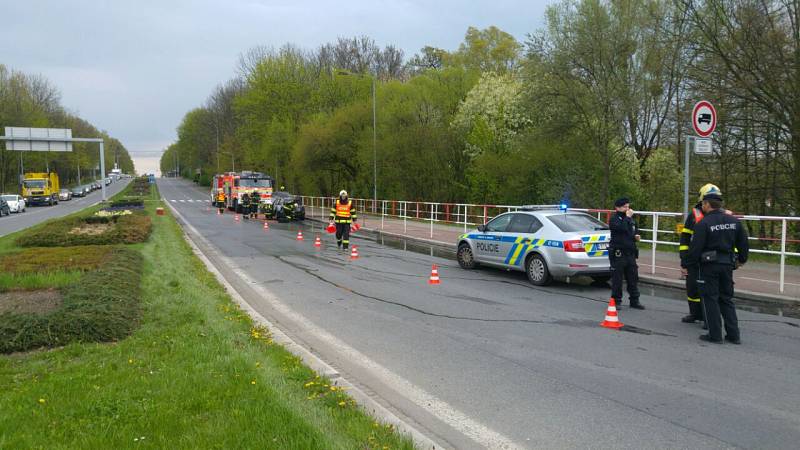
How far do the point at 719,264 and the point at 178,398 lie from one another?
6128 mm

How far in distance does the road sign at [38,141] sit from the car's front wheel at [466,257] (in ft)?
137

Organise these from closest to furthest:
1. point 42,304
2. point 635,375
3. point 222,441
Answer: point 222,441, point 635,375, point 42,304

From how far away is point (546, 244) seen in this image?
11164 mm

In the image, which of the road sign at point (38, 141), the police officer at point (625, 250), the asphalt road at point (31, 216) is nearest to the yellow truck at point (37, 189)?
the asphalt road at point (31, 216)

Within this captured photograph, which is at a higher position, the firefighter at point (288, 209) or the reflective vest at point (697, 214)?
the reflective vest at point (697, 214)

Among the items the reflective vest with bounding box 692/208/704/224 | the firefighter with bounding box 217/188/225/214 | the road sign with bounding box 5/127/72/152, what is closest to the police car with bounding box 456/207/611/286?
the reflective vest with bounding box 692/208/704/224

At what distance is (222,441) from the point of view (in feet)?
12.5

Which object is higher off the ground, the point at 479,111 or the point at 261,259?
the point at 479,111

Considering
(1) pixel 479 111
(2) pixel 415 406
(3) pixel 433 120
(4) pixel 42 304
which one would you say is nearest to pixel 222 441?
(2) pixel 415 406

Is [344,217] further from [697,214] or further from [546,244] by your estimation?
[697,214]

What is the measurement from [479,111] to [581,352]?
2934 cm

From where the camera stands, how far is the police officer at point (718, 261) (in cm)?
694

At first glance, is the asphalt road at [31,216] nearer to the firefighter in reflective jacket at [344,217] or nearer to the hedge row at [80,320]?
the firefighter in reflective jacket at [344,217]

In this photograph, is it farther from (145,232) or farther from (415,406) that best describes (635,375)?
(145,232)
